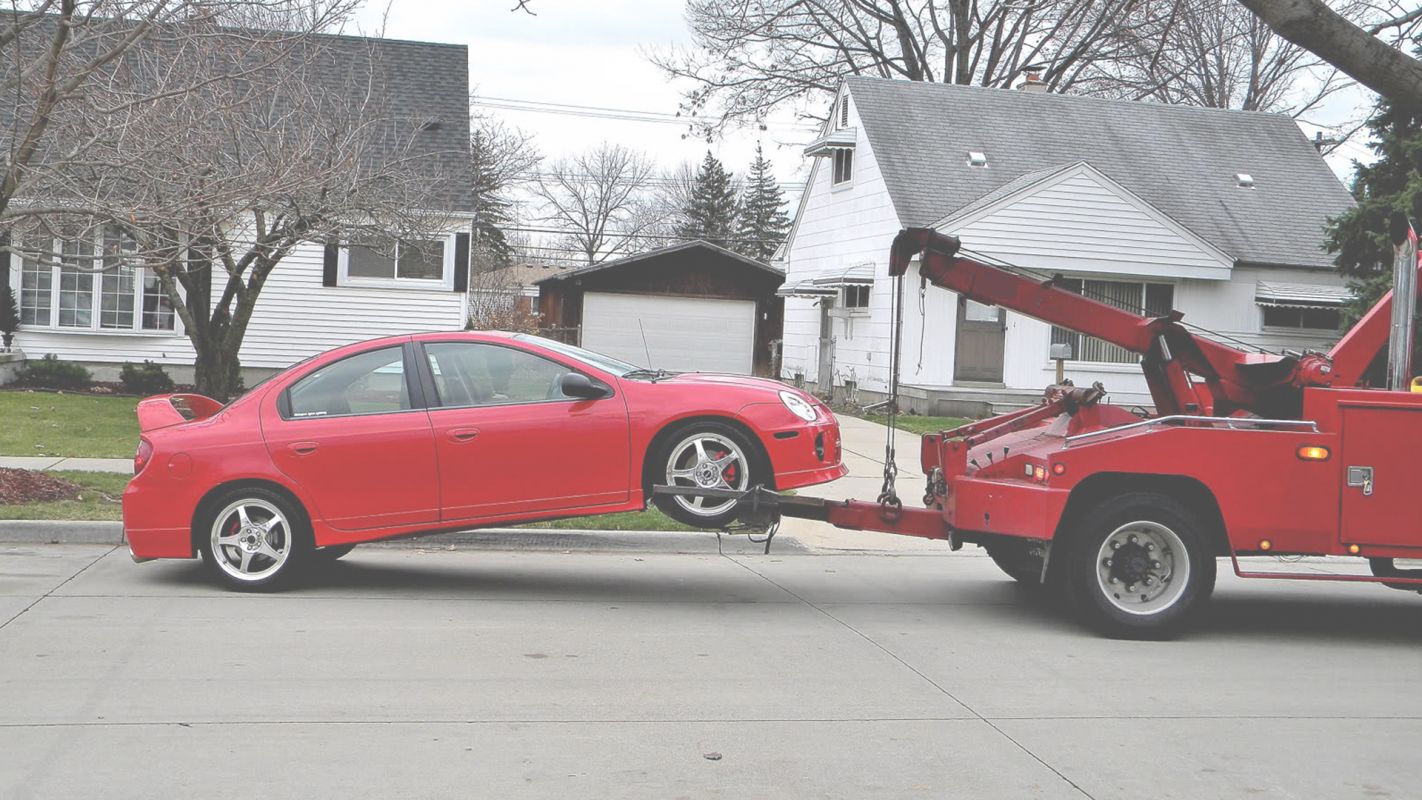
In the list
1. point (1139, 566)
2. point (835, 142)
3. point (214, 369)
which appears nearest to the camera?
point (1139, 566)

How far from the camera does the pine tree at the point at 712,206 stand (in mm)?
67875

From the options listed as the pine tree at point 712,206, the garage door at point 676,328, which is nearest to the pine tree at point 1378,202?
the garage door at point 676,328

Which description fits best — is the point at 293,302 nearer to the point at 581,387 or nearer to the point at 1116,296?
the point at 1116,296

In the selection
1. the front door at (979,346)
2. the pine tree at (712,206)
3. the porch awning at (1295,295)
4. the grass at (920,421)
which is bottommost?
the grass at (920,421)

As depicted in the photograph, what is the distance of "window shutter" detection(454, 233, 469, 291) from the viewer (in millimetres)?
24625

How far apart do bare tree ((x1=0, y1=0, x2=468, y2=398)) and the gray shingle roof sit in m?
10.0

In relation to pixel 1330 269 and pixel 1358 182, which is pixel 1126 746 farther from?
pixel 1330 269

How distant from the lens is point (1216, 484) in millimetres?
7746

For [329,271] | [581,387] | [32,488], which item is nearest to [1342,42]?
[581,387]

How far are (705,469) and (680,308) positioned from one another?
2636 cm

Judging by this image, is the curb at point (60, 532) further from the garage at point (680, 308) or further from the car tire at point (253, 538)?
the garage at point (680, 308)

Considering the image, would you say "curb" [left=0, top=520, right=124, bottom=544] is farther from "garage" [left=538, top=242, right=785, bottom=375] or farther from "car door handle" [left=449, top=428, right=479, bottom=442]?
"garage" [left=538, top=242, right=785, bottom=375]

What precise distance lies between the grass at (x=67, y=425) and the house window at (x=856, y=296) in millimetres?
13930

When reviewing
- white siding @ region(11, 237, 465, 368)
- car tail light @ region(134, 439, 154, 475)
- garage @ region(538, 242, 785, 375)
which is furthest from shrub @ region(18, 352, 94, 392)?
car tail light @ region(134, 439, 154, 475)
